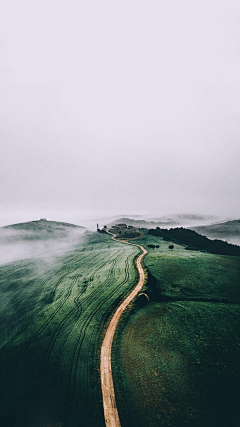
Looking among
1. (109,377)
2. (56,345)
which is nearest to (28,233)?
(56,345)

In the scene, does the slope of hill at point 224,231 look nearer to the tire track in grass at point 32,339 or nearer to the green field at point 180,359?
the green field at point 180,359

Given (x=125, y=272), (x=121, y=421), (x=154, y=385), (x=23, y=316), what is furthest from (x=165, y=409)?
(x=23, y=316)

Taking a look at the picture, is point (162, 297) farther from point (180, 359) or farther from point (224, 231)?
point (224, 231)

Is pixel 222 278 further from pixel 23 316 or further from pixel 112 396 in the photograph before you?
pixel 23 316

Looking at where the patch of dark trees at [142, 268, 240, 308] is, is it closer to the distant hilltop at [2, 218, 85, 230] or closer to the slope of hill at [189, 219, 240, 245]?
the slope of hill at [189, 219, 240, 245]

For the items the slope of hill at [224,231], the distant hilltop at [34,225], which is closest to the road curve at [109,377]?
the slope of hill at [224,231]

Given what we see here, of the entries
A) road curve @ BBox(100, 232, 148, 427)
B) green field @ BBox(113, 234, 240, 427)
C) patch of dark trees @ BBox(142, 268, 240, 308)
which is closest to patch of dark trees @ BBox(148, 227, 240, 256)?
patch of dark trees @ BBox(142, 268, 240, 308)
